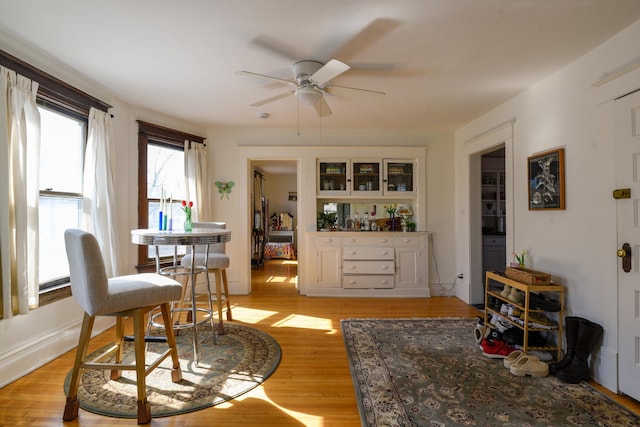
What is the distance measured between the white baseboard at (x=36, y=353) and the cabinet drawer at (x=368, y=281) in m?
3.03

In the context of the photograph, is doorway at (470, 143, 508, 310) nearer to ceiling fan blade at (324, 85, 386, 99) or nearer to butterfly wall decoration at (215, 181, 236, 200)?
ceiling fan blade at (324, 85, 386, 99)

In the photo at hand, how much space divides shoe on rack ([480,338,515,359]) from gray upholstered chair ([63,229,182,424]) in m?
2.49

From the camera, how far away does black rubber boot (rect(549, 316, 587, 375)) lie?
2205 millimetres

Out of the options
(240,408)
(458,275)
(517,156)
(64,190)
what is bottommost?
(240,408)

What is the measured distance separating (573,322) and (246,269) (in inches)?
146

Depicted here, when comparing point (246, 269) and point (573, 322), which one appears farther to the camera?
point (246, 269)

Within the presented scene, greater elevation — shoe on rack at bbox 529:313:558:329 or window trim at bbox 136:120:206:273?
window trim at bbox 136:120:206:273

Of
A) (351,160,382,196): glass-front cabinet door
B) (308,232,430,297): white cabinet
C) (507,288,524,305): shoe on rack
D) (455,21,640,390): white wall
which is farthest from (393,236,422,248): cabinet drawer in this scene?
(507,288,524,305): shoe on rack

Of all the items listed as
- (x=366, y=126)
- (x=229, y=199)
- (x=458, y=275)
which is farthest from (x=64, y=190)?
(x=458, y=275)

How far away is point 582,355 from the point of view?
216 cm

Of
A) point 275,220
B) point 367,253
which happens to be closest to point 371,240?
point 367,253

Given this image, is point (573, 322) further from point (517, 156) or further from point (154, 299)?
point (154, 299)

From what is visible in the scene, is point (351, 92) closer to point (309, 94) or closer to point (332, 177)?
point (309, 94)

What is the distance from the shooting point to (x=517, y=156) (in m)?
3.07
